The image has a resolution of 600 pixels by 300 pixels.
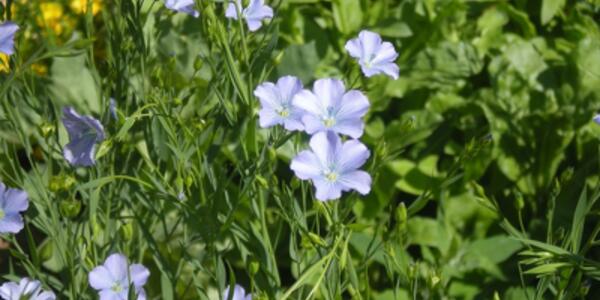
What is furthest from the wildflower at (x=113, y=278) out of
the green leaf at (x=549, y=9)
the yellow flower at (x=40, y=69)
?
the green leaf at (x=549, y=9)

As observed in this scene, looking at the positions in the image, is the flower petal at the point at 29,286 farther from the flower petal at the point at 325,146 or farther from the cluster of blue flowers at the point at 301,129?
the flower petal at the point at 325,146

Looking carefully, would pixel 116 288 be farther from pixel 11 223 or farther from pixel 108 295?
pixel 11 223

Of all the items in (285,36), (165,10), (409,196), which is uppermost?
(165,10)

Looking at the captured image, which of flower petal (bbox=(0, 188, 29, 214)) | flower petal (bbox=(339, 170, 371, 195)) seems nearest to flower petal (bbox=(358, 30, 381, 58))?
flower petal (bbox=(339, 170, 371, 195))

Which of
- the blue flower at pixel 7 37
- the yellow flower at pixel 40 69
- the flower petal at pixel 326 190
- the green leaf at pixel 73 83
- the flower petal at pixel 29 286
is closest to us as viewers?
the flower petal at pixel 326 190

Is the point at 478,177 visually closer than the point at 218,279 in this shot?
No

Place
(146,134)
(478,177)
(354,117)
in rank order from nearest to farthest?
(354,117)
(146,134)
(478,177)

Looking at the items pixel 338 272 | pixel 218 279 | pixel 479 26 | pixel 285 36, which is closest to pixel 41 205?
pixel 218 279

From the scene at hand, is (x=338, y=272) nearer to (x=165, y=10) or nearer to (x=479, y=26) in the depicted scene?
(x=165, y=10)
